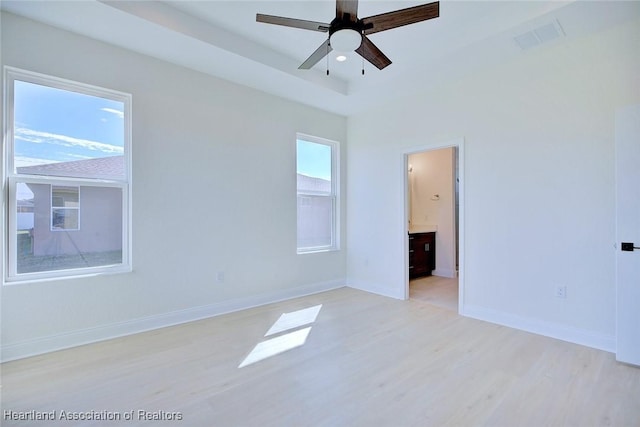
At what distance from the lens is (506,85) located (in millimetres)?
3336

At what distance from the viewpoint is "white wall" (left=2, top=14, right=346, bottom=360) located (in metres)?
2.70

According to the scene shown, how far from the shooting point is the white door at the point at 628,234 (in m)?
2.44

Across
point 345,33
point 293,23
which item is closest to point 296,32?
point 293,23

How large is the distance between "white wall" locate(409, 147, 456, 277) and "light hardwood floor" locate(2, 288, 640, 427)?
2.63 meters

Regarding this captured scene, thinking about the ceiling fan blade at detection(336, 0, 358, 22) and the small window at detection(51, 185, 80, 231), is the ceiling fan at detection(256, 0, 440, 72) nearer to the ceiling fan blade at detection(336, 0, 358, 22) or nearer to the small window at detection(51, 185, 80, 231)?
the ceiling fan blade at detection(336, 0, 358, 22)

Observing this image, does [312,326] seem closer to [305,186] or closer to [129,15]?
[305,186]

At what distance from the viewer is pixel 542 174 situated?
3.10 m

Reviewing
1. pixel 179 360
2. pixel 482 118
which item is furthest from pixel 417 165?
pixel 179 360

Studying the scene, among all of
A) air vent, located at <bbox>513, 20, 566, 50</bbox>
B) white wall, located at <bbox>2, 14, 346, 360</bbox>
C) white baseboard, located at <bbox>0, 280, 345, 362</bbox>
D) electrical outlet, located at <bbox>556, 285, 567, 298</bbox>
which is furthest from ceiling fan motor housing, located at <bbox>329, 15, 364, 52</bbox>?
white baseboard, located at <bbox>0, 280, 345, 362</bbox>

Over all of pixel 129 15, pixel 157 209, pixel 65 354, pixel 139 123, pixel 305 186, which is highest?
pixel 129 15

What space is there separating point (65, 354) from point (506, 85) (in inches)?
199

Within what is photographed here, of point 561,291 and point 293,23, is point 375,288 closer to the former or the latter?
point 561,291

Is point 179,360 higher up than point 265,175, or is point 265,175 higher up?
point 265,175

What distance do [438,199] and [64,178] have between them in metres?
5.62
